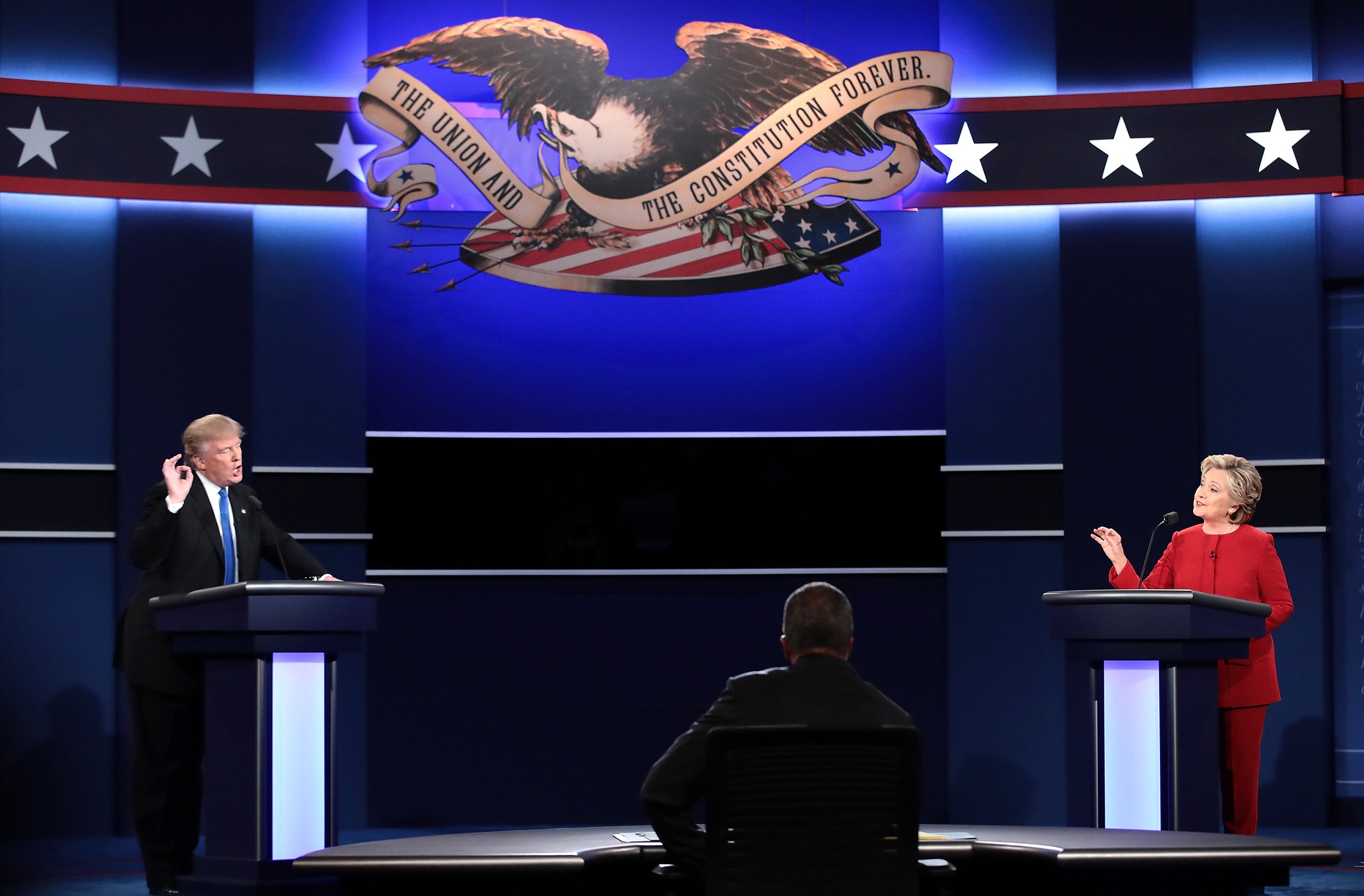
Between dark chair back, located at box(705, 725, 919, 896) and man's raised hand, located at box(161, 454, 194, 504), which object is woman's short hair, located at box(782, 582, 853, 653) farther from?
man's raised hand, located at box(161, 454, 194, 504)

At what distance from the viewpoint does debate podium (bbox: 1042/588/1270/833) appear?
3764 mm

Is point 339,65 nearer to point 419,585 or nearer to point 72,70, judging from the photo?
point 72,70

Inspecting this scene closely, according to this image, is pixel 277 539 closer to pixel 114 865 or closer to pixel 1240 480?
pixel 114 865

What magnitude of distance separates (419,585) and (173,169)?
1.96m

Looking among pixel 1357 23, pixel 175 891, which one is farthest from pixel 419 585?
pixel 1357 23

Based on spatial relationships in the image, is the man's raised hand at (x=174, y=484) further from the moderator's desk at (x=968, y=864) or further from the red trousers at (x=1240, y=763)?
the red trousers at (x=1240, y=763)

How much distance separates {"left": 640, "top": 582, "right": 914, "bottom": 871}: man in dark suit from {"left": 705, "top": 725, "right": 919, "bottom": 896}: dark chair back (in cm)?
13

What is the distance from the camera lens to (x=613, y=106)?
5.98 meters

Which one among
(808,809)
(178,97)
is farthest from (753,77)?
(808,809)

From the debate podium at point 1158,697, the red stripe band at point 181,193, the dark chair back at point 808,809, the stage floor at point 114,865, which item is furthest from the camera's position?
the red stripe band at point 181,193

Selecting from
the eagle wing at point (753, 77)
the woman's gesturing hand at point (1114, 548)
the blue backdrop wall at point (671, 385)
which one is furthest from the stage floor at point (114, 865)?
the eagle wing at point (753, 77)

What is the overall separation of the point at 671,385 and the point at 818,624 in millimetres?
3658

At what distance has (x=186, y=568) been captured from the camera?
13.9 ft

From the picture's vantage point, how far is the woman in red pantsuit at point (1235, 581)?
13.6 ft
